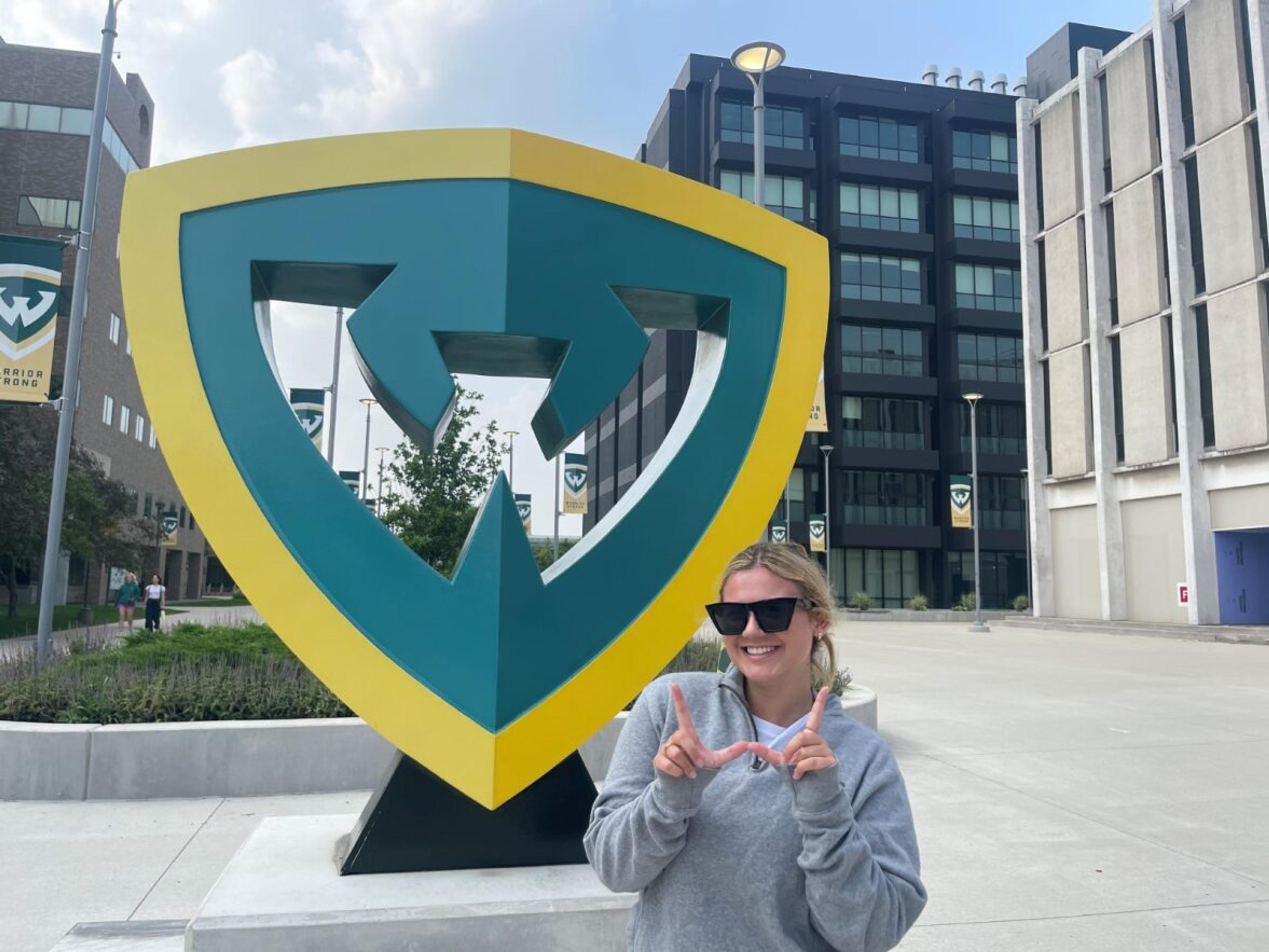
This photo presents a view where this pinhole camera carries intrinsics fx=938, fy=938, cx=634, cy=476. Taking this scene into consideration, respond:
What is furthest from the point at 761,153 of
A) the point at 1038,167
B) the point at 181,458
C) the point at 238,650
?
the point at 1038,167

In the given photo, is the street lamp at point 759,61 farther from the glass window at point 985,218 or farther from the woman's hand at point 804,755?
the glass window at point 985,218

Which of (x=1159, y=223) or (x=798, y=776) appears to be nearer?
(x=798, y=776)

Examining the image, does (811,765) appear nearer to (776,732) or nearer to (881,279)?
(776,732)

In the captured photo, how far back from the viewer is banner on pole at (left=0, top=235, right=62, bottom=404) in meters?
10.1

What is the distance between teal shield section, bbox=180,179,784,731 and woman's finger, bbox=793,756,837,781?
2.48 m

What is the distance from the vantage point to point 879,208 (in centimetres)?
4481

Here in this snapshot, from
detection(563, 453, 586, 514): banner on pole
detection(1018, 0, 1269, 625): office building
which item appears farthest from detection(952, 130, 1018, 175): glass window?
detection(563, 453, 586, 514): banner on pole

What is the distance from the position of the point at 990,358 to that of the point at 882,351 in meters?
5.57

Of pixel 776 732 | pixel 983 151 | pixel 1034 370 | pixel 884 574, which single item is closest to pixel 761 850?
pixel 776 732

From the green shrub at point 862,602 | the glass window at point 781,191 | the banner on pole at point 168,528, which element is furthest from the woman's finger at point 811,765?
the glass window at point 781,191

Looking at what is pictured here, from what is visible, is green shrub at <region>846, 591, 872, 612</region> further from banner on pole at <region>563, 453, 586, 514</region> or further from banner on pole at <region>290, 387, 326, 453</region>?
banner on pole at <region>290, 387, 326, 453</region>

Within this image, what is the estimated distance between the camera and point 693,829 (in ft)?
5.70

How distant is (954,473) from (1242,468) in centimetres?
1729

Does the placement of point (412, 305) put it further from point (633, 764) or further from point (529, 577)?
point (633, 764)
